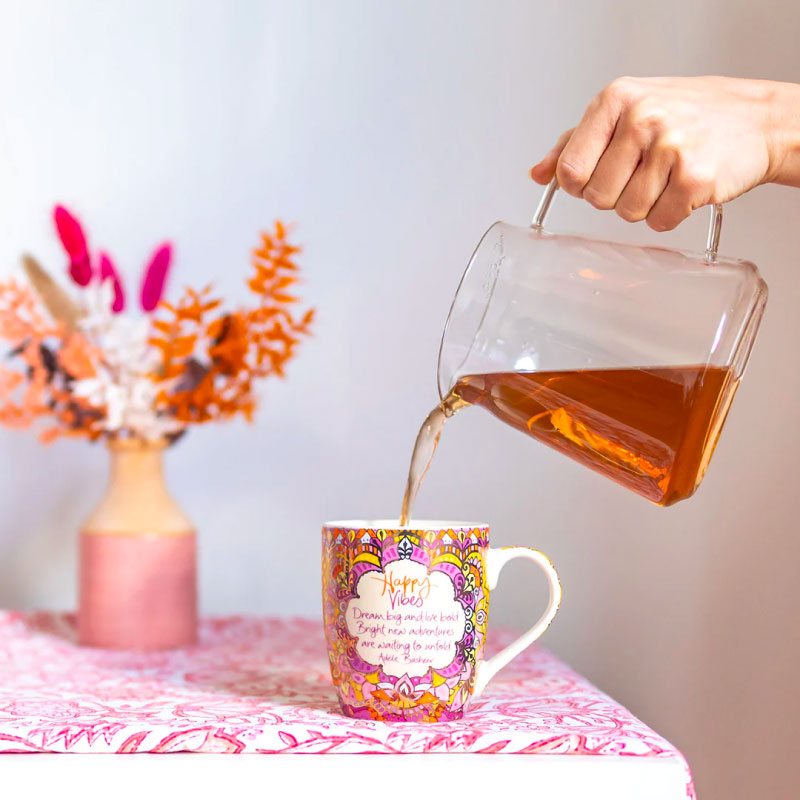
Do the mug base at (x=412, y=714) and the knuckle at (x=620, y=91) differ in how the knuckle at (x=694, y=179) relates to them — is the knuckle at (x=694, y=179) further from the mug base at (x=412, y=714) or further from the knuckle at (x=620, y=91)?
the mug base at (x=412, y=714)

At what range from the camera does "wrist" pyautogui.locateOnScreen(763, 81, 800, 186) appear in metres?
0.72

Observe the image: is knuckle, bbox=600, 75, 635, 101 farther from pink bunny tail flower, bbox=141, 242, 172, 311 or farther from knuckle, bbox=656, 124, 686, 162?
pink bunny tail flower, bbox=141, 242, 172, 311

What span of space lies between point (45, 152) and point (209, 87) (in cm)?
23

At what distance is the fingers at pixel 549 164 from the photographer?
2.43 ft

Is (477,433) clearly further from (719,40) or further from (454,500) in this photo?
(719,40)

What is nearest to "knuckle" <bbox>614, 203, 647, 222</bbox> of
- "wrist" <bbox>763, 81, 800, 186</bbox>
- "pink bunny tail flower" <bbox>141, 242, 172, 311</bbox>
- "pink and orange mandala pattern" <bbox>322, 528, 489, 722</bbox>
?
"wrist" <bbox>763, 81, 800, 186</bbox>

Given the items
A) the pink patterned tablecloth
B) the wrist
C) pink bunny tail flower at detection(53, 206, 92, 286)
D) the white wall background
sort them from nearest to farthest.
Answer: the pink patterned tablecloth → the wrist → pink bunny tail flower at detection(53, 206, 92, 286) → the white wall background

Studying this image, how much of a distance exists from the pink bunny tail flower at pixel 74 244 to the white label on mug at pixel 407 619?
20.0 inches

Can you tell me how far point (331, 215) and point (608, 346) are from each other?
679 millimetres

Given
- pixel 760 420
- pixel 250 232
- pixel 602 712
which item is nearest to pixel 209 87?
pixel 250 232

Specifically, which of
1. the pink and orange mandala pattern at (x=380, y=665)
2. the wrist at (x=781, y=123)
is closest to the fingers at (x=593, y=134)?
the wrist at (x=781, y=123)

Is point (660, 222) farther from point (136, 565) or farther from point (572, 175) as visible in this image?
point (136, 565)

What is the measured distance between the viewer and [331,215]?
126 cm

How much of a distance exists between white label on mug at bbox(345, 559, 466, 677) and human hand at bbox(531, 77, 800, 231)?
0.96ft
